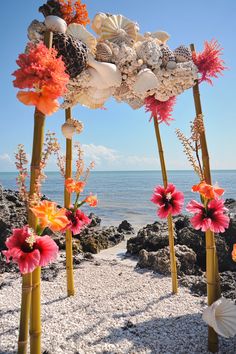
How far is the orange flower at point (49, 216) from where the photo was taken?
2426 millimetres

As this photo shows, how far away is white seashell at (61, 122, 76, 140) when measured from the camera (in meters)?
4.10

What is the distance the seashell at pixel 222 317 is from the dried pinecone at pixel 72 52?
2.59m

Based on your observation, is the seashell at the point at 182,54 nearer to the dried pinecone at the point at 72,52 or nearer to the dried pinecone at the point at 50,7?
the dried pinecone at the point at 72,52

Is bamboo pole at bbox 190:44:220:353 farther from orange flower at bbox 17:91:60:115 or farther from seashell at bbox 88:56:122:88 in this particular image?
orange flower at bbox 17:91:60:115

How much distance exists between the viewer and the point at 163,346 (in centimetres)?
340

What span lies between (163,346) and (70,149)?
8.52 feet

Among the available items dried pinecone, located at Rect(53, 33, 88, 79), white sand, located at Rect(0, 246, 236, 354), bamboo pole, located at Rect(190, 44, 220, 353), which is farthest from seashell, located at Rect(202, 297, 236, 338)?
dried pinecone, located at Rect(53, 33, 88, 79)

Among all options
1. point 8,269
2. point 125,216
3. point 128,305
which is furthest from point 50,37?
point 125,216

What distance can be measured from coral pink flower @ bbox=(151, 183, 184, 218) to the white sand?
1295 millimetres

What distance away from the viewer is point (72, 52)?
3045mm

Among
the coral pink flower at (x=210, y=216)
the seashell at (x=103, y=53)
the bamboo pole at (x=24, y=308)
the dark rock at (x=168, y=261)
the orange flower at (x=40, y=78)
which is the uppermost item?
the seashell at (x=103, y=53)

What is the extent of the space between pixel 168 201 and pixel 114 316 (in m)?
1.56

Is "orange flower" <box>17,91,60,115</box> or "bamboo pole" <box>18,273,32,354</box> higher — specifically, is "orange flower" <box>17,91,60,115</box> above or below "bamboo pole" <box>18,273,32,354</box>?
above

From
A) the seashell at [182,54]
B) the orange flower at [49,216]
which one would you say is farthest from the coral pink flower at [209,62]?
the orange flower at [49,216]
